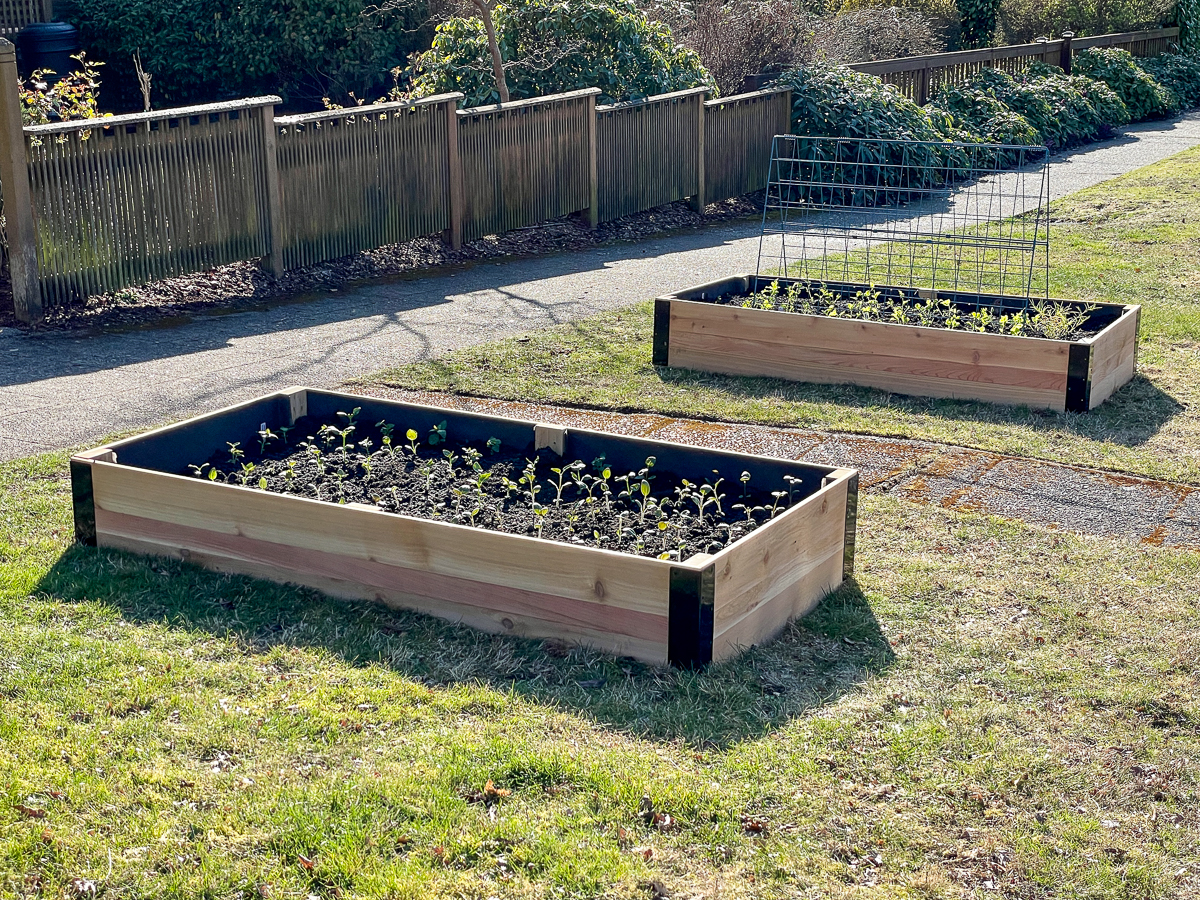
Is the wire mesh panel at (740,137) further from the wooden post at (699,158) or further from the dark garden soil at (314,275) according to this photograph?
the dark garden soil at (314,275)

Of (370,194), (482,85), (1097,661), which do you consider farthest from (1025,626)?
(482,85)

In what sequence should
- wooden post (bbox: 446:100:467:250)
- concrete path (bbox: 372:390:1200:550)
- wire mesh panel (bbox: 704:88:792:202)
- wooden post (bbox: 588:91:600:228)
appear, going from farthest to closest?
1. wire mesh panel (bbox: 704:88:792:202)
2. wooden post (bbox: 588:91:600:228)
3. wooden post (bbox: 446:100:467:250)
4. concrete path (bbox: 372:390:1200:550)

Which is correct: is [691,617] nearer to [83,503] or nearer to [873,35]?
[83,503]

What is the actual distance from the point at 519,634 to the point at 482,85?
9.78m

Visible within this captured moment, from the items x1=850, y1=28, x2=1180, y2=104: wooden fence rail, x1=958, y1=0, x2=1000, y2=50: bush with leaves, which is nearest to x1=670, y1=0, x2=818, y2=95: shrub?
x1=850, y1=28, x2=1180, y2=104: wooden fence rail

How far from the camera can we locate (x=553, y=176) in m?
12.9

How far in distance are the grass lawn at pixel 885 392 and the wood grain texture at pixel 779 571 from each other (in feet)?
6.87

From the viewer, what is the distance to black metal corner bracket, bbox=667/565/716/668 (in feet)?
14.3

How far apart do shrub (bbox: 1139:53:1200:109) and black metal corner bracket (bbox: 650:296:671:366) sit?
19.1 m

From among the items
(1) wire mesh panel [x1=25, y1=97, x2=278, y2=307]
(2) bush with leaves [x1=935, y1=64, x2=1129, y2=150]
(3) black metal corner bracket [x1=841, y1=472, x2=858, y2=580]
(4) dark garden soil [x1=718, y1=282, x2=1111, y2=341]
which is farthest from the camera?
(2) bush with leaves [x1=935, y1=64, x2=1129, y2=150]

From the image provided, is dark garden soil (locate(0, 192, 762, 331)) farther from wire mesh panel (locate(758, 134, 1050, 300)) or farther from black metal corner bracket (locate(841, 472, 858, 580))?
black metal corner bracket (locate(841, 472, 858, 580))

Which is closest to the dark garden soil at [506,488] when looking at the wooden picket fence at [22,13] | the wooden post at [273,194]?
the wooden post at [273,194]

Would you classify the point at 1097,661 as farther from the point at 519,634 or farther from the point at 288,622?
the point at 288,622

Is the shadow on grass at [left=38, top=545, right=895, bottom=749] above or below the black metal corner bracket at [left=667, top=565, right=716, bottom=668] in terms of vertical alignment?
below
